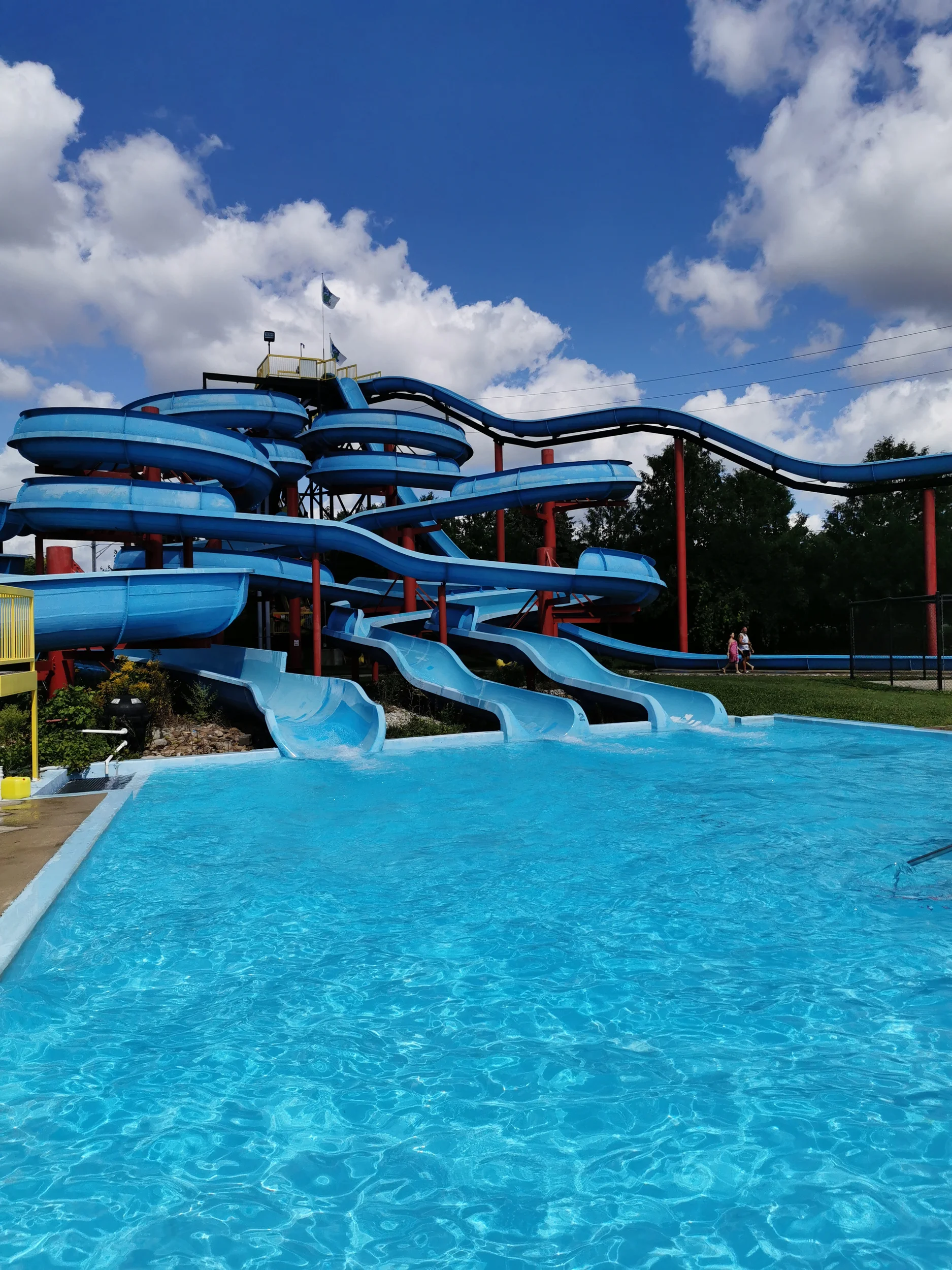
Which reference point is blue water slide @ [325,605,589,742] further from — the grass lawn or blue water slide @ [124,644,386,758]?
the grass lawn

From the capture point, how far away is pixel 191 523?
1563 cm

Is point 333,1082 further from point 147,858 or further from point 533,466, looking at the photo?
point 533,466

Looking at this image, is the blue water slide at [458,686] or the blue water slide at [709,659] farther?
the blue water slide at [709,659]

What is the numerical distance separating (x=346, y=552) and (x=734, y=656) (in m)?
10.7

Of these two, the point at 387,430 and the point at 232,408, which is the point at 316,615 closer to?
the point at 232,408

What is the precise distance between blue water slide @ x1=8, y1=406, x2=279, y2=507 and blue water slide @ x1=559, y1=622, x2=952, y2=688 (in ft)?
35.3

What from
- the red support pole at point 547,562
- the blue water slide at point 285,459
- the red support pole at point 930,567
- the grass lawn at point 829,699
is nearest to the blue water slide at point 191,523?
the red support pole at point 547,562

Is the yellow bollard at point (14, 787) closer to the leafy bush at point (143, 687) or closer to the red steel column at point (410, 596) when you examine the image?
the leafy bush at point (143, 687)

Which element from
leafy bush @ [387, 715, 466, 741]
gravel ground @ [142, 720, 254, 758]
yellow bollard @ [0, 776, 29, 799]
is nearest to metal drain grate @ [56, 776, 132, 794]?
yellow bollard @ [0, 776, 29, 799]

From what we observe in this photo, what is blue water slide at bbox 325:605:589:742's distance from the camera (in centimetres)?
1320

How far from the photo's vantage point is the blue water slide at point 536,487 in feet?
68.0

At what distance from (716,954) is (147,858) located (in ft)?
14.3

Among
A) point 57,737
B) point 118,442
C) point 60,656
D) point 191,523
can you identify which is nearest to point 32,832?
point 57,737

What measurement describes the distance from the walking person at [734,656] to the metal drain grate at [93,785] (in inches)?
673
